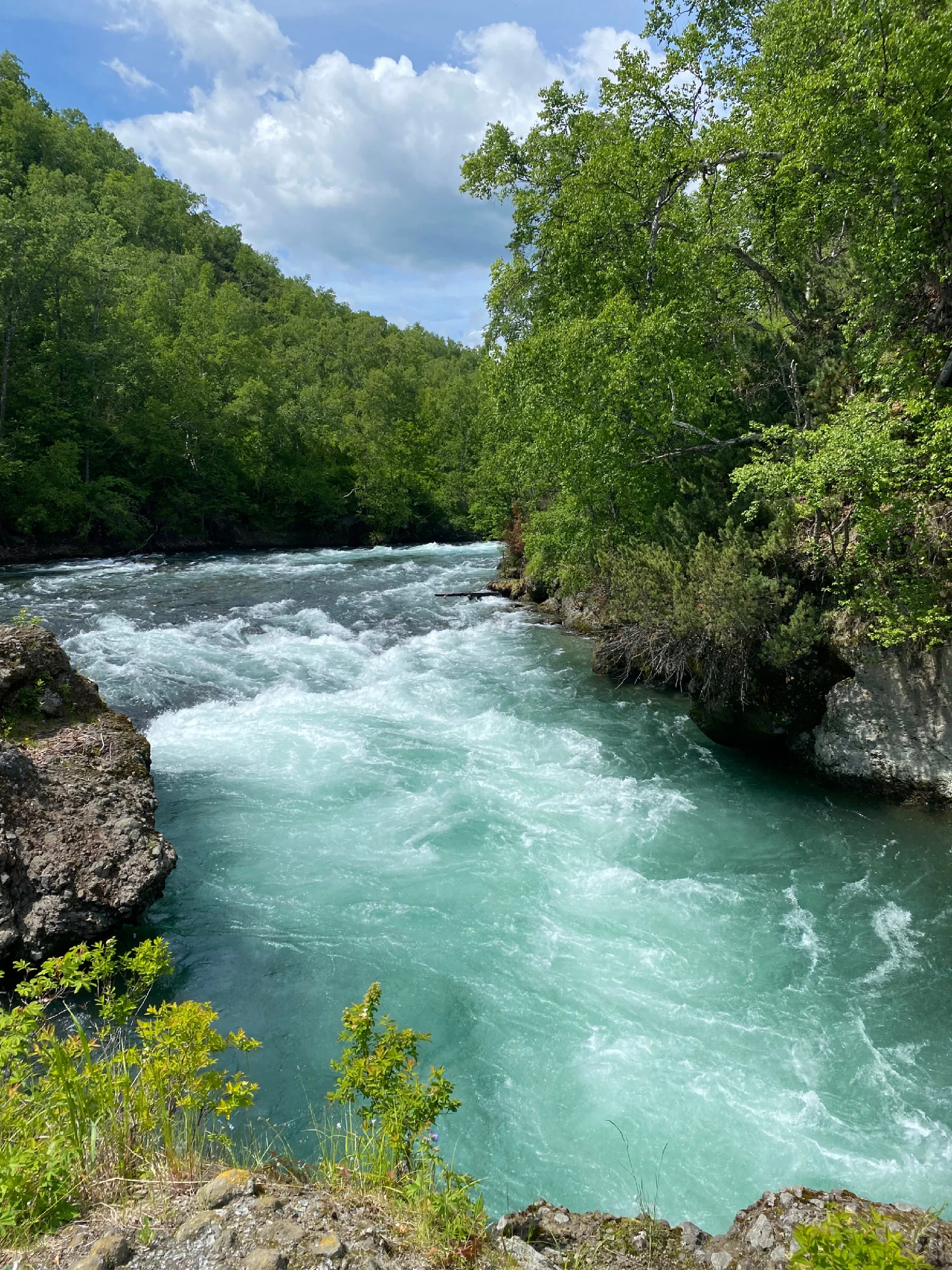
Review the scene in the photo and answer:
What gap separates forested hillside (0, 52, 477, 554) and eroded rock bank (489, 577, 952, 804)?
2933cm

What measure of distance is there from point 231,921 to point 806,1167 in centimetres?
531

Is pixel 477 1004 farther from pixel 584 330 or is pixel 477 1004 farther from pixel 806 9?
pixel 806 9

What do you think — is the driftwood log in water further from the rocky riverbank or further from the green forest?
the rocky riverbank

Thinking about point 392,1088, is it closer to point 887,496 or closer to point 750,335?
point 887,496

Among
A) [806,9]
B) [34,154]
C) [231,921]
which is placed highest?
[34,154]

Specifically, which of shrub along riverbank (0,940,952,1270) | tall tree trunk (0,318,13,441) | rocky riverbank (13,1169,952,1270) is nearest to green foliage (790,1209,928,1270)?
shrub along riverbank (0,940,952,1270)

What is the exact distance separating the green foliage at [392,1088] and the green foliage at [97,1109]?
0.49 metres

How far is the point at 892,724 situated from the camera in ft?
29.5

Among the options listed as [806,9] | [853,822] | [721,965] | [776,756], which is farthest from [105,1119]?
[806,9]

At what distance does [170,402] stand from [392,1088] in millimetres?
39384

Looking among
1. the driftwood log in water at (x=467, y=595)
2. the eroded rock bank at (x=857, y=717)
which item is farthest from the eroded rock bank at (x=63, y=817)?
the driftwood log in water at (x=467, y=595)

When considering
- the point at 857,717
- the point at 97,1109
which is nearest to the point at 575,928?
the point at 97,1109

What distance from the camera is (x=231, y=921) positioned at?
682 cm

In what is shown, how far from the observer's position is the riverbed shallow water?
4664 mm
